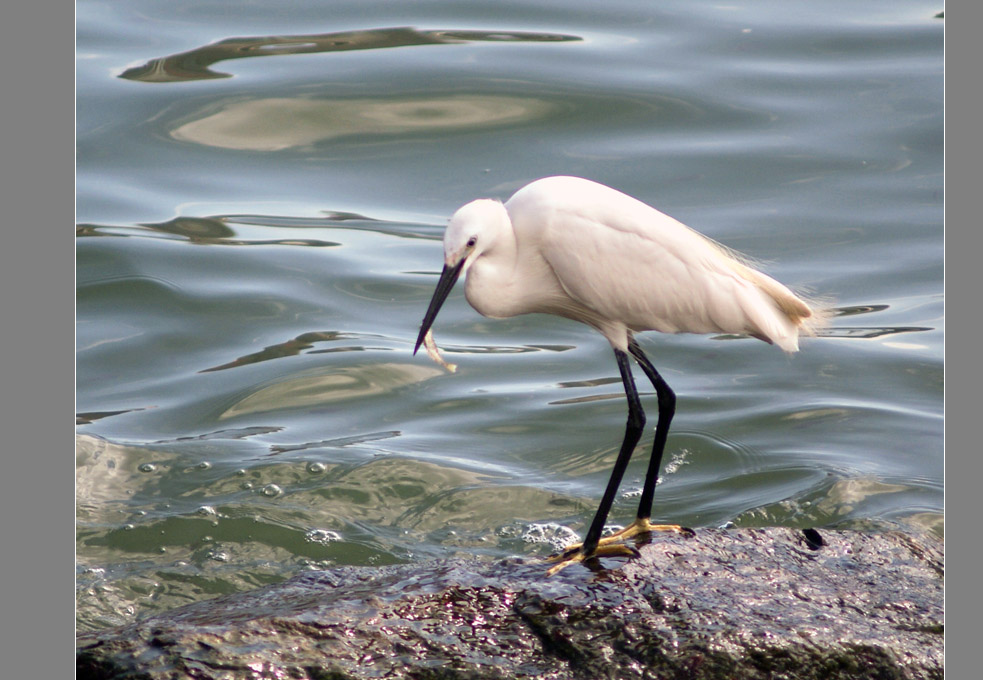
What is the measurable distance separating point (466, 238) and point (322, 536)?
2917 mm

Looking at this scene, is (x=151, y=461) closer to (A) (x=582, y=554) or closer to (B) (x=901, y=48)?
(A) (x=582, y=554)

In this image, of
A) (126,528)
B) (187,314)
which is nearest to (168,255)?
(187,314)

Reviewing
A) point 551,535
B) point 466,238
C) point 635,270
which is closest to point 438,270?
point 551,535

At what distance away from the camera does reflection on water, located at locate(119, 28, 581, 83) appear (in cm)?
1461

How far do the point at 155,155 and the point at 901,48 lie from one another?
10.6 meters

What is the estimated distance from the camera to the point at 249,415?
8992 mm

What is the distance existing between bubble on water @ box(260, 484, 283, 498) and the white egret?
261 centimetres

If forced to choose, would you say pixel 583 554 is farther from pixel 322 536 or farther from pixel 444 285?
pixel 322 536

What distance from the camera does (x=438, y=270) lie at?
1088cm

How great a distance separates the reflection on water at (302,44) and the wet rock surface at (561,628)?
11.4 meters

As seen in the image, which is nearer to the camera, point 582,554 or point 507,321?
point 582,554

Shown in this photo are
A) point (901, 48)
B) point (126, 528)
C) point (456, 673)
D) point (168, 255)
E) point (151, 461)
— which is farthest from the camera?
point (901, 48)

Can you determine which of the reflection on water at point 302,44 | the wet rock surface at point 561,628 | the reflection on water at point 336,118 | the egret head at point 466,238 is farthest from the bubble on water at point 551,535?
the reflection on water at point 302,44

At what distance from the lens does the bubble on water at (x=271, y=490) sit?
7449mm
